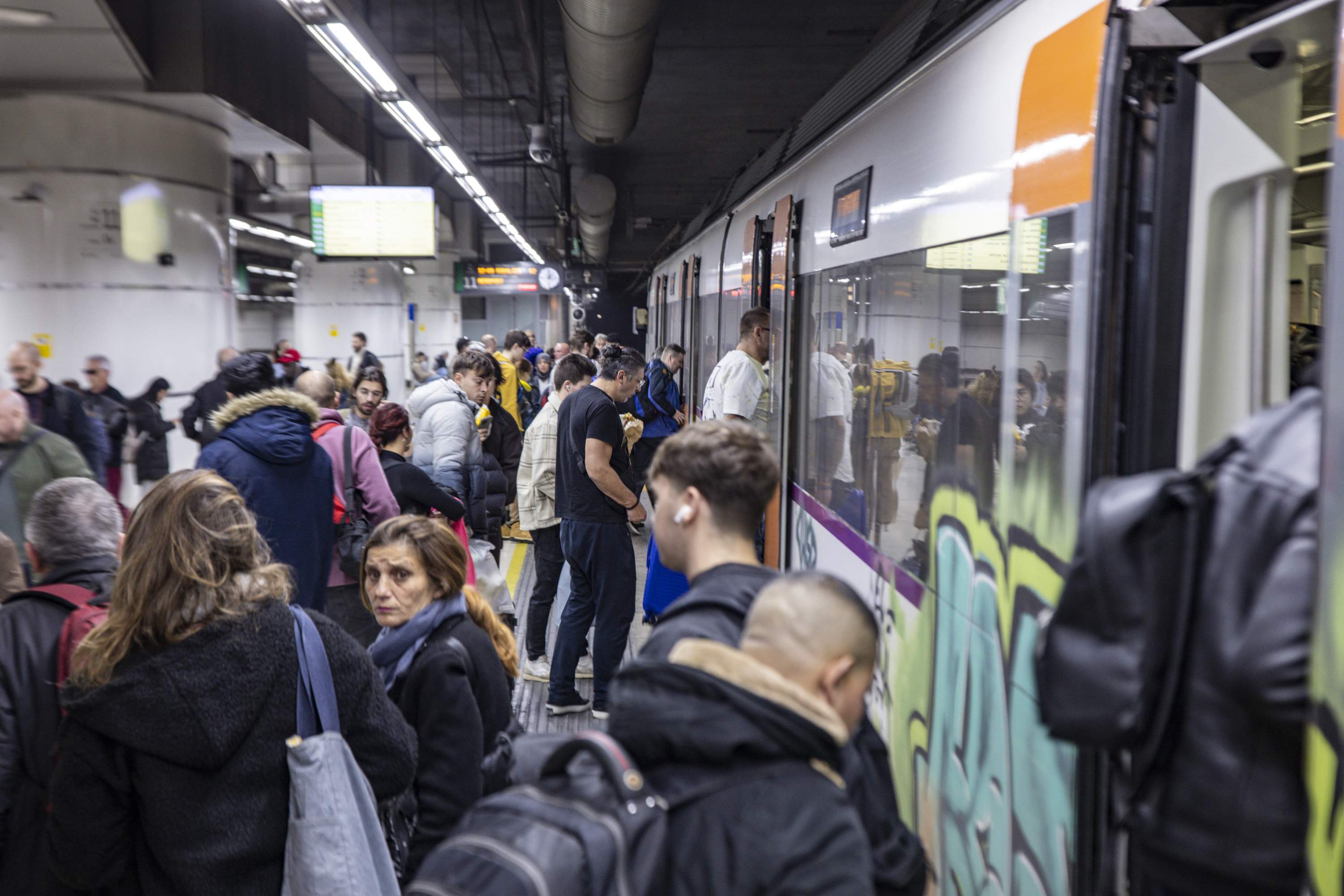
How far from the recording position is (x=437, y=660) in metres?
2.68

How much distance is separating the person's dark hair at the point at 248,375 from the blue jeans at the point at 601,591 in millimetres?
1541

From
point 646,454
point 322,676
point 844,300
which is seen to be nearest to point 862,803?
point 322,676

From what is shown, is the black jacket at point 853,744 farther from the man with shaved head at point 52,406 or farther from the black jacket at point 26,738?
the man with shaved head at point 52,406

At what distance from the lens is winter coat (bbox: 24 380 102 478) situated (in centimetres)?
661

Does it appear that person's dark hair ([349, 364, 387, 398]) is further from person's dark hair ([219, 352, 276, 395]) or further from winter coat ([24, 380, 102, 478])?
winter coat ([24, 380, 102, 478])

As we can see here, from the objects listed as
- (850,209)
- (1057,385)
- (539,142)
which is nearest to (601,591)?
(850,209)

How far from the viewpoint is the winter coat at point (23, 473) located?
4906mm

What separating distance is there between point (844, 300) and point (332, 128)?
41.4 ft

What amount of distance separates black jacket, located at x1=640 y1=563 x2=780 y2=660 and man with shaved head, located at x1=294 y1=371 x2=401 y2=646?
287cm

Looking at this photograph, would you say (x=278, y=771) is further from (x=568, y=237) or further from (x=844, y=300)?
(x=568, y=237)

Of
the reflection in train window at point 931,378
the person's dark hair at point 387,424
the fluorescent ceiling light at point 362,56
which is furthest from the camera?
the fluorescent ceiling light at point 362,56

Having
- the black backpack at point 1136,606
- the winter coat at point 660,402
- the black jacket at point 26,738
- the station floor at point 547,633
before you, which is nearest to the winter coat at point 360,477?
the station floor at point 547,633

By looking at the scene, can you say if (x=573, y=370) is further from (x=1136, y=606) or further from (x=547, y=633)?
(x=1136, y=606)

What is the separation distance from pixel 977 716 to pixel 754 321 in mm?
4078
